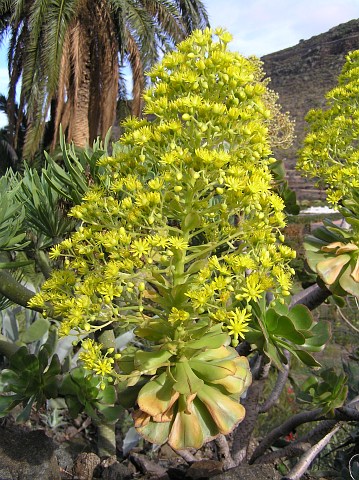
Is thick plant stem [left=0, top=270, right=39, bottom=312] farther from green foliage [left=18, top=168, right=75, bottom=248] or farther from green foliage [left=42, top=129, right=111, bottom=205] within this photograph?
green foliage [left=42, top=129, right=111, bottom=205]

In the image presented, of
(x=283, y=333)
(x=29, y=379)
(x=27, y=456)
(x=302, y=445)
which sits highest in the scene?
(x=283, y=333)

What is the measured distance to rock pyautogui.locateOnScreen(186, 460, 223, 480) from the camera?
6.39 feet

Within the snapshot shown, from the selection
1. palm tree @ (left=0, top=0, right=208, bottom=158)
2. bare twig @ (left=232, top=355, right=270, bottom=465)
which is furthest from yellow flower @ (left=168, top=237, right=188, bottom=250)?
palm tree @ (left=0, top=0, right=208, bottom=158)

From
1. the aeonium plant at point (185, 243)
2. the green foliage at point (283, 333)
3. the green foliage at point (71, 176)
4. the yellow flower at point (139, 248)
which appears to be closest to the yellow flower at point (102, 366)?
the aeonium plant at point (185, 243)

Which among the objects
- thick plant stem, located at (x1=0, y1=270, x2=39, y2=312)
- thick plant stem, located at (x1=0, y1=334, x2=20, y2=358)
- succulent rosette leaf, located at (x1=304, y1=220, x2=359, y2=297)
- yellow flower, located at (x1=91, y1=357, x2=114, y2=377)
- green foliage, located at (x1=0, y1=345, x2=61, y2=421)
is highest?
thick plant stem, located at (x1=0, y1=270, x2=39, y2=312)

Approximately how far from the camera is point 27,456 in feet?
6.73

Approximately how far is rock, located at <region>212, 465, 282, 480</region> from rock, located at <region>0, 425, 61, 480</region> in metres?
0.70

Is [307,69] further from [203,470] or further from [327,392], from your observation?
[203,470]

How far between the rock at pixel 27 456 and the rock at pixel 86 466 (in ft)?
0.71

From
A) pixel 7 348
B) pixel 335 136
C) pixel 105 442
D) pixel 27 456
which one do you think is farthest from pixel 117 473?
pixel 335 136

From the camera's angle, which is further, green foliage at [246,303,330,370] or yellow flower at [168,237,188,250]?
green foliage at [246,303,330,370]

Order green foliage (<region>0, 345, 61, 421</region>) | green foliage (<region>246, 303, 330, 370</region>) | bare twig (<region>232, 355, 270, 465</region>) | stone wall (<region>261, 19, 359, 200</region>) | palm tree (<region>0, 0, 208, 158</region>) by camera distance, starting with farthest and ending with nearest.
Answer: stone wall (<region>261, 19, 359, 200</region>) < palm tree (<region>0, 0, 208, 158</region>) < bare twig (<region>232, 355, 270, 465</region>) < green foliage (<region>0, 345, 61, 421</region>) < green foliage (<region>246, 303, 330, 370</region>)

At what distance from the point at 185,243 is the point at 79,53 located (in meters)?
9.84

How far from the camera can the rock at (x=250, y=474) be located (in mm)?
1861
